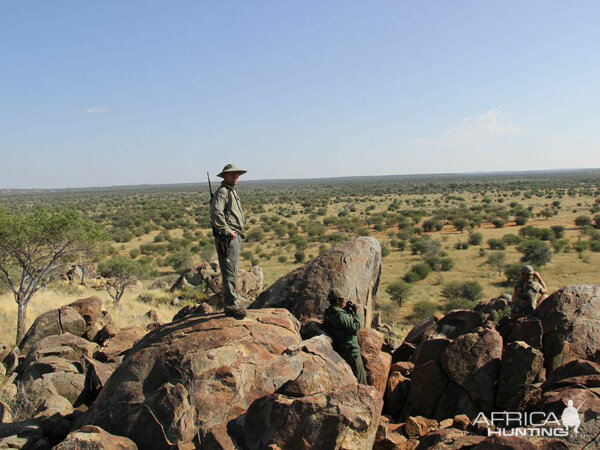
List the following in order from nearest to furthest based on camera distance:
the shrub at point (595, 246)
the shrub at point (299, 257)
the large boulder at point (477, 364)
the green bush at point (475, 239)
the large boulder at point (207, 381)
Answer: the large boulder at point (207, 381), the large boulder at point (477, 364), the shrub at point (595, 246), the shrub at point (299, 257), the green bush at point (475, 239)

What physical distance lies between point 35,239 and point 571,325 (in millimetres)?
16841

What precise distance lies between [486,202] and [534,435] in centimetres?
7452

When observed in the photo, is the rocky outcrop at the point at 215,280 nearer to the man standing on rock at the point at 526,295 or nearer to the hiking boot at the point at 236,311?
the man standing on rock at the point at 526,295

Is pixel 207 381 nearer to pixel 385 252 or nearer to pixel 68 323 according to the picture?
pixel 68 323

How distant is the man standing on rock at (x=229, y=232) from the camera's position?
24.7 ft

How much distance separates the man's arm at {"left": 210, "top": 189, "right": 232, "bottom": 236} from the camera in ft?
24.4

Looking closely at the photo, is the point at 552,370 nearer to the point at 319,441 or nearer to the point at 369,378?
the point at 369,378

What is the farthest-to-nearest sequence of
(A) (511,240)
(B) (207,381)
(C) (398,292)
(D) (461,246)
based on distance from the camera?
(A) (511,240)
(D) (461,246)
(C) (398,292)
(B) (207,381)

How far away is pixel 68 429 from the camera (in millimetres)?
7184

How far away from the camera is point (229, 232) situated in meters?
7.48

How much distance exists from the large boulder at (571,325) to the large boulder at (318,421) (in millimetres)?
4693

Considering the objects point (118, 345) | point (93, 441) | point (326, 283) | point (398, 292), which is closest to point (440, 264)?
point (398, 292)

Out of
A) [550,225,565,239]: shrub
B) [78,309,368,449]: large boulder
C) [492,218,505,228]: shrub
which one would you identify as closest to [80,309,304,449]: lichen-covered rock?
[78,309,368,449]: large boulder

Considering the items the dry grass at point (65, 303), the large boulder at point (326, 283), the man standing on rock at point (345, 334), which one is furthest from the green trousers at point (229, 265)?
the dry grass at point (65, 303)
